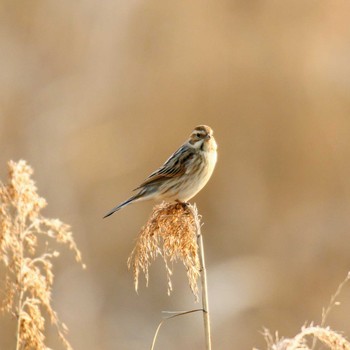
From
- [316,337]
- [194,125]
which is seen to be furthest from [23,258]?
[194,125]

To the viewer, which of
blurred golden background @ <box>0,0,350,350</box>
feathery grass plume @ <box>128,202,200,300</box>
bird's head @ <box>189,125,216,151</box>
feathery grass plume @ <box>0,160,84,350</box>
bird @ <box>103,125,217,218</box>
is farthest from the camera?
blurred golden background @ <box>0,0,350,350</box>

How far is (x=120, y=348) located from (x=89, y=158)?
2323 mm

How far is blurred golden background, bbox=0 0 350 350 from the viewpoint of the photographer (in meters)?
10.4

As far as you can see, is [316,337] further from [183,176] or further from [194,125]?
[194,125]

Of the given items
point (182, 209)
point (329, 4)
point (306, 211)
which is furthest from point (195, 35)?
point (182, 209)

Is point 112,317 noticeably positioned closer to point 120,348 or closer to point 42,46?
point 120,348

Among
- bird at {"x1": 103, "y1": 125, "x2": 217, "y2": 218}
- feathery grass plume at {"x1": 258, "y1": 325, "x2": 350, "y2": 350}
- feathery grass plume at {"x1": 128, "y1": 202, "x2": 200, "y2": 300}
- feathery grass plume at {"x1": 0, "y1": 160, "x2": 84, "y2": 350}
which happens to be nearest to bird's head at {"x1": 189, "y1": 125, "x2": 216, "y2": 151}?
bird at {"x1": 103, "y1": 125, "x2": 217, "y2": 218}

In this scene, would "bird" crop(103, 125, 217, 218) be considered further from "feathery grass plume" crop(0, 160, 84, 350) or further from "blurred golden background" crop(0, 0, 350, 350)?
"blurred golden background" crop(0, 0, 350, 350)

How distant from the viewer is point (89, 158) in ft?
35.1

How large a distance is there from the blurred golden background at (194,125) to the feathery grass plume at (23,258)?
6.96m

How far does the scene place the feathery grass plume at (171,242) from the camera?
10.5ft

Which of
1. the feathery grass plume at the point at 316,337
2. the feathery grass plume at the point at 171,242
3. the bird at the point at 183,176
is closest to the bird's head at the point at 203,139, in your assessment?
the bird at the point at 183,176

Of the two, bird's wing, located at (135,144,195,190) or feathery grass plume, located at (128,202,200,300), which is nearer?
feathery grass plume, located at (128,202,200,300)

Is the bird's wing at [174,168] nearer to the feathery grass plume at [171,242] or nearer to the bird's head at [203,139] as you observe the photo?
the bird's head at [203,139]
